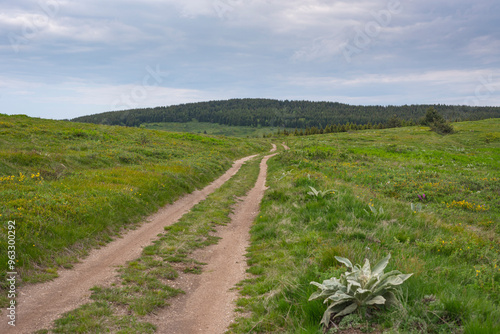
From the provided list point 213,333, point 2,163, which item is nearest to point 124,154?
point 2,163

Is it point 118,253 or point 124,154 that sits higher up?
point 124,154

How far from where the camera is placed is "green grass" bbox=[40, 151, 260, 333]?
5.32 metres

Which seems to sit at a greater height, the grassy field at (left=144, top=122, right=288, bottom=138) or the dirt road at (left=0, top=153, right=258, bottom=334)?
the grassy field at (left=144, top=122, right=288, bottom=138)

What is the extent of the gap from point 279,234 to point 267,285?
10.9 feet

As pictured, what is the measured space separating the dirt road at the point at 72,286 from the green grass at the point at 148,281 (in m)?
0.30

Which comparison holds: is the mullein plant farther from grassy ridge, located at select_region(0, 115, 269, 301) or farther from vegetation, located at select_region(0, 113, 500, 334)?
grassy ridge, located at select_region(0, 115, 269, 301)

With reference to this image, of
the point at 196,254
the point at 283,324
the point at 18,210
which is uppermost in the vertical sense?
the point at 18,210

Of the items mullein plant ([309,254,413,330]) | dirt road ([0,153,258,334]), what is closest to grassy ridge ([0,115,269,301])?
dirt road ([0,153,258,334])

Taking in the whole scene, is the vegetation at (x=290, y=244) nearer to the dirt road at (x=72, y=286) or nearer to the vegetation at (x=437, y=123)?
the dirt road at (x=72, y=286)

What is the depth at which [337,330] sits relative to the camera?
165 inches

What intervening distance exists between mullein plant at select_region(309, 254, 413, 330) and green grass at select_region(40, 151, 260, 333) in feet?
10.9

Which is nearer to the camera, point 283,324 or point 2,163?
point 283,324

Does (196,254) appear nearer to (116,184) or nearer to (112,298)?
(112,298)

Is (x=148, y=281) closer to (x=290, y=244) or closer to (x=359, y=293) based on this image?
(x=290, y=244)
